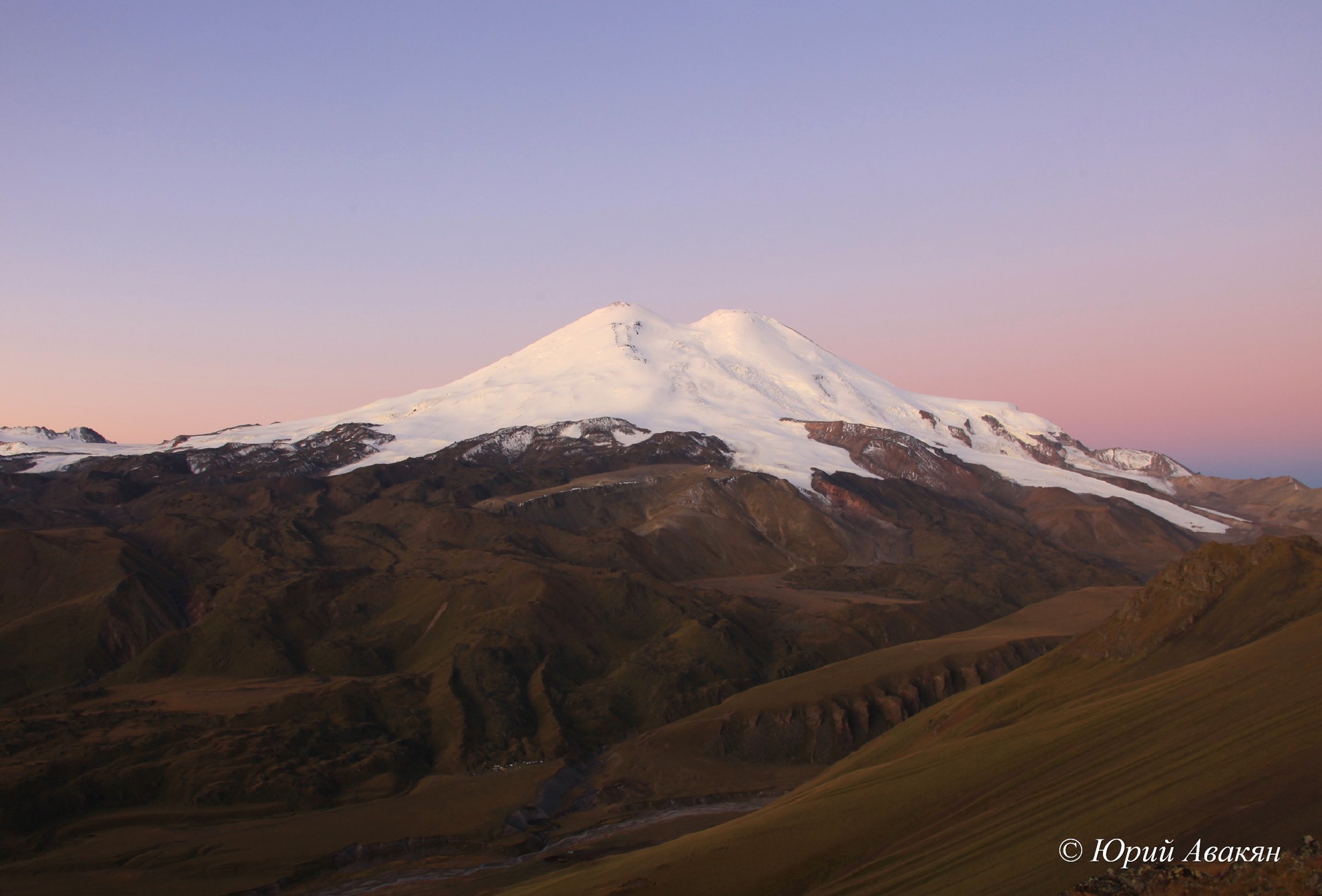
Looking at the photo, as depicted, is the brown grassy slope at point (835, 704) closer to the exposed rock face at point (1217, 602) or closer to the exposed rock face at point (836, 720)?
the exposed rock face at point (836, 720)

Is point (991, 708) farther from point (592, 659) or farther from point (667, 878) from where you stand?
point (592, 659)

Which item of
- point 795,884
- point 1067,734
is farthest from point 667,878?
point 1067,734

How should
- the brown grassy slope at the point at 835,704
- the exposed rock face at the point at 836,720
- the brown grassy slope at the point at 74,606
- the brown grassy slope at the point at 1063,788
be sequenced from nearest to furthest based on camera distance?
the brown grassy slope at the point at 1063,788 < the exposed rock face at the point at 836,720 < the brown grassy slope at the point at 835,704 < the brown grassy slope at the point at 74,606

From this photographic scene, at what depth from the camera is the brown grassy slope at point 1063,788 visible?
83.7 feet

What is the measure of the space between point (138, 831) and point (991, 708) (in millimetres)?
44640

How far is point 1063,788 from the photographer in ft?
99.7

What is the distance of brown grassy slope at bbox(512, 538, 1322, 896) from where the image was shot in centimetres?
Result: 2550

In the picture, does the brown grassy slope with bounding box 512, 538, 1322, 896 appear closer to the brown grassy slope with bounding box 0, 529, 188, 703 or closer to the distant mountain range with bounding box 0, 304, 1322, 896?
the distant mountain range with bounding box 0, 304, 1322, 896

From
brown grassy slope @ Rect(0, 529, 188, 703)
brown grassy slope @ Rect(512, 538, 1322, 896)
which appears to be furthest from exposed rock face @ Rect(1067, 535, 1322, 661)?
brown grassy slope @ Rect(0, 529, 188, 703)

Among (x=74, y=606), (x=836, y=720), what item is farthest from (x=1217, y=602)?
(x=74, y=606)

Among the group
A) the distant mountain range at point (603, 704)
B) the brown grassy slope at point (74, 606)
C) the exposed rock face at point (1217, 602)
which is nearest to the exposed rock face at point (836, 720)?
the distant mountain range at point (603, 704)

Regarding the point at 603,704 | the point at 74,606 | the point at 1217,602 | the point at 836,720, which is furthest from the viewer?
the point at 74,606

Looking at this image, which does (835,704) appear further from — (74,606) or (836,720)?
(74,606)

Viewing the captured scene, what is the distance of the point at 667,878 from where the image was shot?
34.9 meters
